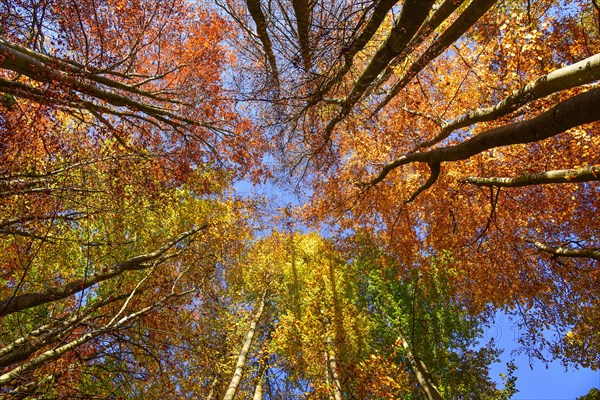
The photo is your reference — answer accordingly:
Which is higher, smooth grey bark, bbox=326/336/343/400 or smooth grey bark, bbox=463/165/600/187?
smooth grey bark, bbox=463/165/600/187

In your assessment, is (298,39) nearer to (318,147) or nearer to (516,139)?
(318,147)

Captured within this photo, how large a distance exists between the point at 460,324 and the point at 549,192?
301 inches

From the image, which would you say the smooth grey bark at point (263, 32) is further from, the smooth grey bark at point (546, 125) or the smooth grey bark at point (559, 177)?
the smooth grey bark at point (559, 177)

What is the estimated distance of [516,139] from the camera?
3.52 metres

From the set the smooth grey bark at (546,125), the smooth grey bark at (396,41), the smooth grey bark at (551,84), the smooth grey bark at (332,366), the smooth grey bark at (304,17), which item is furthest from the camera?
the smooth grey bark at (332,366)

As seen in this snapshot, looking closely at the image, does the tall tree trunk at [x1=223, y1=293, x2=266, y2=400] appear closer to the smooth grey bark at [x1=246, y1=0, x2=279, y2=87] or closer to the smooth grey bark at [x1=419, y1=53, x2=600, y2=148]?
the smooth grey bark at [x1=246, y1=0, x2=279, y2=87]

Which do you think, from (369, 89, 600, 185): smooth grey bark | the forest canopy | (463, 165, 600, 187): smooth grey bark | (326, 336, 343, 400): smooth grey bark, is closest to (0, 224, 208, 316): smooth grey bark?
the forest canopy

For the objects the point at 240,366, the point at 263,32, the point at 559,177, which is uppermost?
the point at 263,32

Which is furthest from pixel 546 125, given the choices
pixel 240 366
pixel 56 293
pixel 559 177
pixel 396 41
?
pixel 240 366

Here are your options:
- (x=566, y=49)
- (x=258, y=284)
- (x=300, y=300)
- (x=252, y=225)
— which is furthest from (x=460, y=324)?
(x=566, y=49)

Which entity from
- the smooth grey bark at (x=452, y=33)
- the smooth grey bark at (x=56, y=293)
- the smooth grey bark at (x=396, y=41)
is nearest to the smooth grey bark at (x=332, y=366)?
the smooth grey bark at (x=56, y=293)

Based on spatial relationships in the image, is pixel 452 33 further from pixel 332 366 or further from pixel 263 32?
pixel 332 366

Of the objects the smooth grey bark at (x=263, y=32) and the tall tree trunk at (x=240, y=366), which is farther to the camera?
the tall tree trunk at (x=240, y=366)

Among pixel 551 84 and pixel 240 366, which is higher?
pixel 551 84
